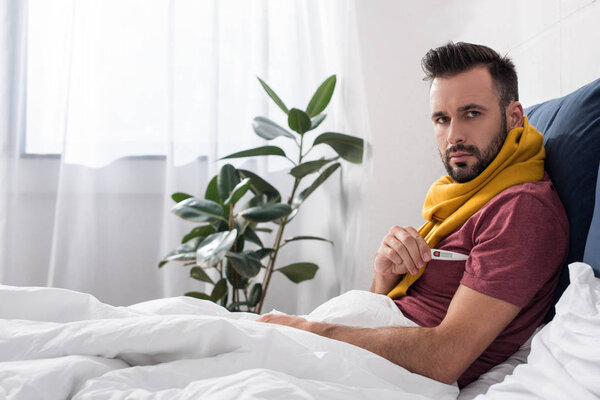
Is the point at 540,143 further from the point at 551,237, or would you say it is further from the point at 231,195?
the point at 231,195

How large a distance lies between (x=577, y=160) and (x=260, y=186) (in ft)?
4.53

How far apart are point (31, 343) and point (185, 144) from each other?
67.8 inches

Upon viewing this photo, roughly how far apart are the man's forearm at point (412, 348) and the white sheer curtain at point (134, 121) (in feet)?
4.30

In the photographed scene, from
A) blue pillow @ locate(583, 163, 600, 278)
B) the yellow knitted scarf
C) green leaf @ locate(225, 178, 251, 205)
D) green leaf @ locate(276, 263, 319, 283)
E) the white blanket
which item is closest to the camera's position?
the white blanket

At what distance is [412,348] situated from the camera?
0.99 m

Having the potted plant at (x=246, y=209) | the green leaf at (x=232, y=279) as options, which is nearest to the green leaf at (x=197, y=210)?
the potted plant at (x=246, y=209)

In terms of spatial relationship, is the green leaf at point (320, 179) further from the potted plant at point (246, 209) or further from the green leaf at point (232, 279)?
the green leaf at point (232, 279)

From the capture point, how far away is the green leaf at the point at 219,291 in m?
2.10

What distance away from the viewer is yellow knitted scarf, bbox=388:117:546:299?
110cm

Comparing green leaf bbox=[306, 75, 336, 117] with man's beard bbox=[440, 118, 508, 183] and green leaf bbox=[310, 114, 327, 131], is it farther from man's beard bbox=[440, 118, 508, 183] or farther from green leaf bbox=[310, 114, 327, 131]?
man's beard bbox=[440, 118, 508, 183]

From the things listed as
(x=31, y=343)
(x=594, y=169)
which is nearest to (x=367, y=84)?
(x=594, y=169)

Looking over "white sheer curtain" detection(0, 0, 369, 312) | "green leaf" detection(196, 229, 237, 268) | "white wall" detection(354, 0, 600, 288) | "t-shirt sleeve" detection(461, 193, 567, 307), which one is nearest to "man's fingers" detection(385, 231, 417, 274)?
"t-shirt sleeve" detection(461, 193, 567, 307)

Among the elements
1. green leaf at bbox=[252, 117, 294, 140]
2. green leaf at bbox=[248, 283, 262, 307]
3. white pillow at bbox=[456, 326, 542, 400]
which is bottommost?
green leaf at bbox=[248, 283, 262, 307]

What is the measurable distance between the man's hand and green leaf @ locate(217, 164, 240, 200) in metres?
0.84
